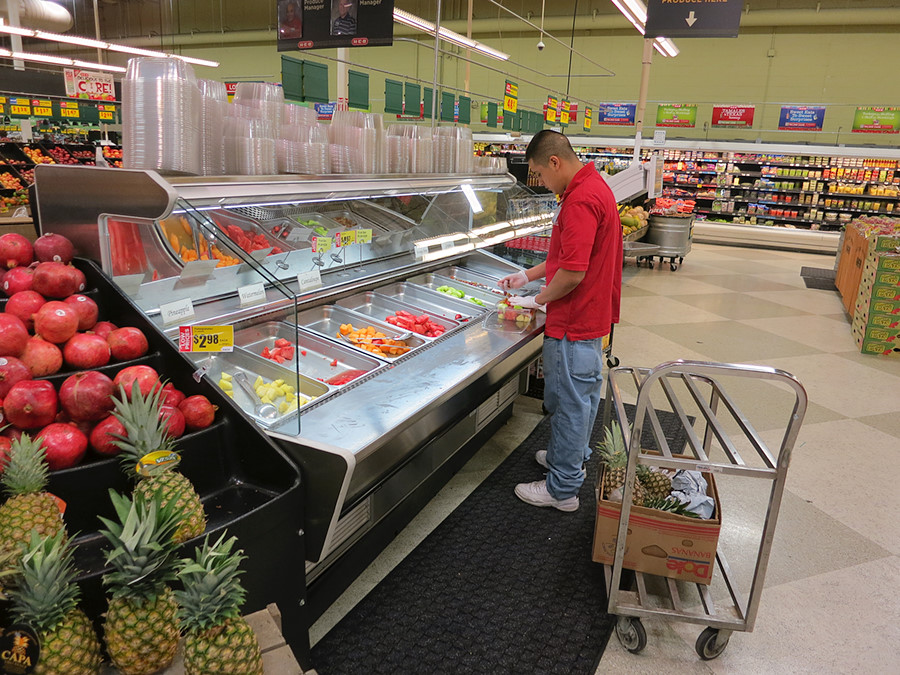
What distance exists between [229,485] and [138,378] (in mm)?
432

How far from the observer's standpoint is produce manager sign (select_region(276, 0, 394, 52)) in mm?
5953

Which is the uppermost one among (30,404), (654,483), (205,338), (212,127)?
(212,127)

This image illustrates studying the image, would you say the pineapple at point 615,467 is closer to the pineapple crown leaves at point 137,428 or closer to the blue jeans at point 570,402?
the blue jeans at point 570,402

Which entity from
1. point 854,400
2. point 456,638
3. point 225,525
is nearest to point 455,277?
point 456,638

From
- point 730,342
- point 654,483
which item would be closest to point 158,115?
point 654,483

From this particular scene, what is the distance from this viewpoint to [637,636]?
2.42m

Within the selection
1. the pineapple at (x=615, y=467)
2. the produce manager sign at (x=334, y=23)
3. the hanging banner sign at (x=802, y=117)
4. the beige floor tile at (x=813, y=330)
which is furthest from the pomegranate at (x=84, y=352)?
the hanging banner sign at (x=802, y=117)

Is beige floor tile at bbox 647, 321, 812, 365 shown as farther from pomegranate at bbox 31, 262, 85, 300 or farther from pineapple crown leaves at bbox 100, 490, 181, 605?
pineapple crown leaves at bbox 100, 490, 181, 605

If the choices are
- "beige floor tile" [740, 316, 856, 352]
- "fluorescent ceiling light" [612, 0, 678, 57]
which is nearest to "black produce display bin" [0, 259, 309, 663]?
"beige floor tile" [740, 316, 856, 352]

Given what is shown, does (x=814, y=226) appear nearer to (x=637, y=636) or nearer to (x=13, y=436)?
(x=637, y=636)

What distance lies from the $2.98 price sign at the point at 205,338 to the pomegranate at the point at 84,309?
29cm

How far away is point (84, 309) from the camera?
1.93 metres

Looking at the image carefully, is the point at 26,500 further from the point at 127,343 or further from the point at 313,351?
the point at 313,351

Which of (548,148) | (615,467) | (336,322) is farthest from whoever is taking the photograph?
(336,322)
